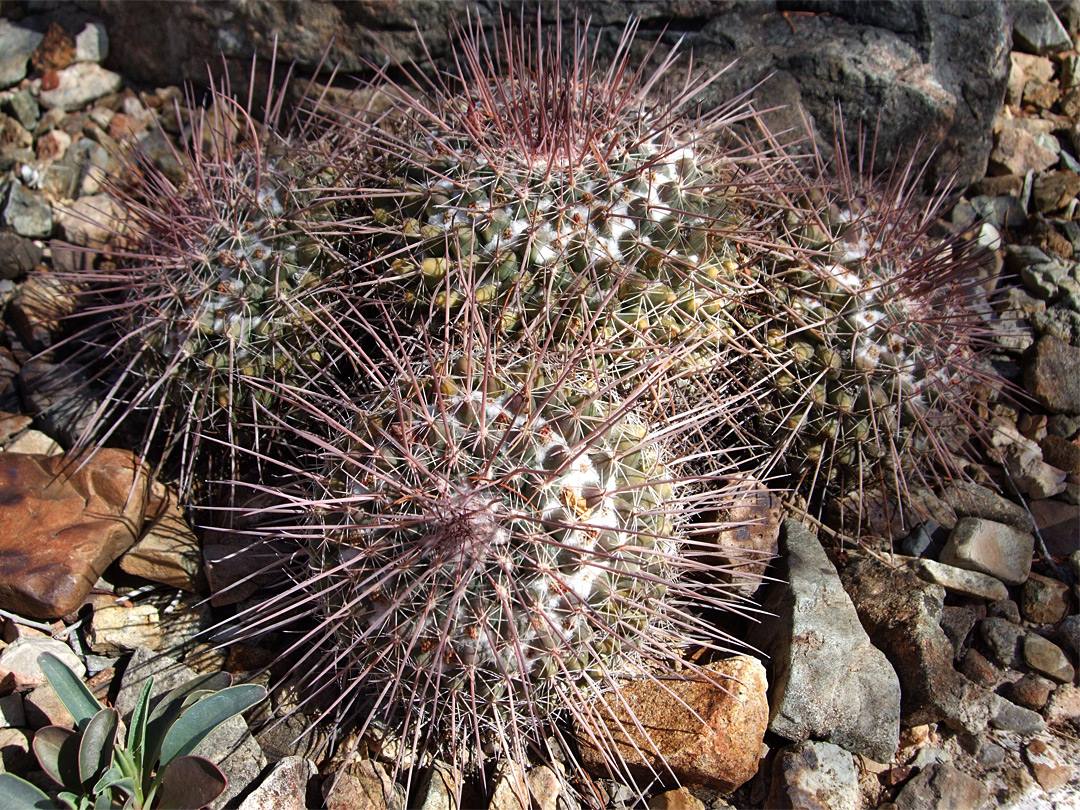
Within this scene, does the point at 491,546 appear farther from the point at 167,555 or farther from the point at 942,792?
the point at 942,792

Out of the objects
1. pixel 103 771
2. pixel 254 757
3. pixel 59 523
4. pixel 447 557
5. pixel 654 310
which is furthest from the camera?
pixel 59 523

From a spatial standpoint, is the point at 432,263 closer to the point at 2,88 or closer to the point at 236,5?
the point at 236,5

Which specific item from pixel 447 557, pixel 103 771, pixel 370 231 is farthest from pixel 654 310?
pixel 103 771

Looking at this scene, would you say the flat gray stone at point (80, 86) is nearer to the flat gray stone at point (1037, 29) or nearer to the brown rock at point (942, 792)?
the brown rock at point (942, 792)

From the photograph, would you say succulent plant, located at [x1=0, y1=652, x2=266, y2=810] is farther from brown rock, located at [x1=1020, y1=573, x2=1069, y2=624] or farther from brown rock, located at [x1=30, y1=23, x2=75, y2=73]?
brown rock, located at [x1=30, y1=23, x2=75, y2=73]

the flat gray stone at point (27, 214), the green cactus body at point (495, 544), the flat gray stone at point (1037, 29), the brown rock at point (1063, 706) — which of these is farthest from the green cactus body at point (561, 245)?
the flat gray stone at point (1037, 29)

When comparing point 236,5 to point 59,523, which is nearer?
point 59,523

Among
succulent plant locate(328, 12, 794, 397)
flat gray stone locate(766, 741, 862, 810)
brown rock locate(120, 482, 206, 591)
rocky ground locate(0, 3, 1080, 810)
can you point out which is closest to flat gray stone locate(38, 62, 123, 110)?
rocky ground locate(0, 3, 1080, 810)
